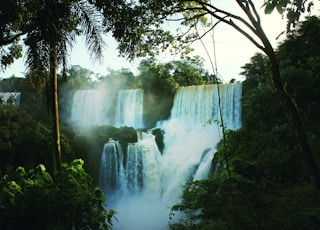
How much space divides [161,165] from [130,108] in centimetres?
858

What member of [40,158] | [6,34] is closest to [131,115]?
[40,158]

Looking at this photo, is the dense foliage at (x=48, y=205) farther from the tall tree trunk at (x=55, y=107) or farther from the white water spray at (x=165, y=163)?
the white water spray at (x=165, y=163)

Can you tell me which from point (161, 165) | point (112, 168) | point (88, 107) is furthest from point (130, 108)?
point (112, 168)

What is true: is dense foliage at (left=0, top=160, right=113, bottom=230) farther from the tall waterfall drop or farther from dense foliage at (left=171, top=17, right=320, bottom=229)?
the tall waterfall drop

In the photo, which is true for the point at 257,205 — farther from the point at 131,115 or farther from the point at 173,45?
the point at 131,115

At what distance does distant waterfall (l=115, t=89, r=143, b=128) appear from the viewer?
27.2 metres

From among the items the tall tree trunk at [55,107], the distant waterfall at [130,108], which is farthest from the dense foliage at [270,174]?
the distant waterfall at [130,108]

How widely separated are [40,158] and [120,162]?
17.1 ft

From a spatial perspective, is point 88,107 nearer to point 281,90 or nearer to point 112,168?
point 112,168

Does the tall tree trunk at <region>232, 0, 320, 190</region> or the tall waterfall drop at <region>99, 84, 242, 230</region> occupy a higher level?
the tall tree trunk at <region>232, 0, 320, 190</region>

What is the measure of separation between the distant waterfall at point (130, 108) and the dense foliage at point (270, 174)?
1625 centimetres

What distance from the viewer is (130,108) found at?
90.6 feet

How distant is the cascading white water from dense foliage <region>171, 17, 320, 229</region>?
67.7 ft

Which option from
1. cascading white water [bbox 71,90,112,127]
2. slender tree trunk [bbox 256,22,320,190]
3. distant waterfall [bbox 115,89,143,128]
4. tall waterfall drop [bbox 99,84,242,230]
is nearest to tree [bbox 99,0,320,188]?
slender tree trunk [bbox 256,22,320,190]
